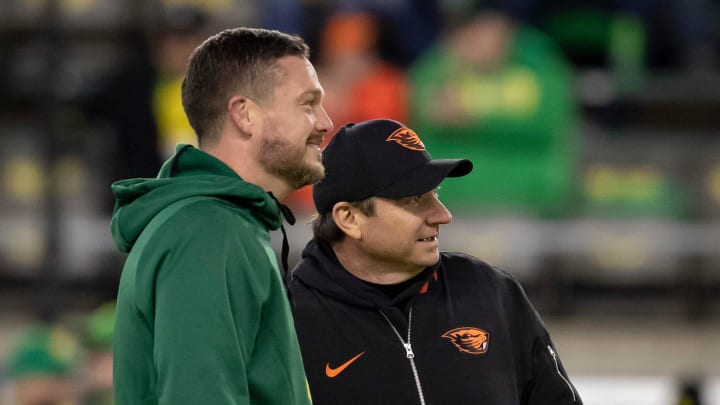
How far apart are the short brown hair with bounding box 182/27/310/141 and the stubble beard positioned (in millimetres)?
87

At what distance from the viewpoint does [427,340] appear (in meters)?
3.46

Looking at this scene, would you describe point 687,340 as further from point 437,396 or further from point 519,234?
point 437,396

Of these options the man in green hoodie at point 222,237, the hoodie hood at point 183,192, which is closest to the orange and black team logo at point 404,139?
the man in green hoodie at point 222,237

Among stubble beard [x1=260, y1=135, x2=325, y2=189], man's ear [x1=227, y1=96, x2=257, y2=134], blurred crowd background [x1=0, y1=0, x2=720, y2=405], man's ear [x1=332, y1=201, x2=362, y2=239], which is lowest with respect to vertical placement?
blurred crowd background [x1=0, y1=0, x2=720, y2=405]

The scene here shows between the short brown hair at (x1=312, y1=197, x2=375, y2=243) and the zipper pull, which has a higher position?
the short brown hair at (x1=312, y1=197, x2=375, y2=243)

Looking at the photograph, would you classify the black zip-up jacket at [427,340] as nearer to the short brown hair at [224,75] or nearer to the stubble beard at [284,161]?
the stubble beard at [284,161]

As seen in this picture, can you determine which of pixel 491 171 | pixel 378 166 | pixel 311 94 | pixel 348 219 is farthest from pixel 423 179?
pixel 491 171

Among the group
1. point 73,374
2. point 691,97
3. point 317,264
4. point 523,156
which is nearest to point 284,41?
point 317,264

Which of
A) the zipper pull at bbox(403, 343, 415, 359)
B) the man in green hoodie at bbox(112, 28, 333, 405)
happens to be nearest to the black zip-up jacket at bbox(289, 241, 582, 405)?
the zipper pull at bbox(403, 343, 415, 359)

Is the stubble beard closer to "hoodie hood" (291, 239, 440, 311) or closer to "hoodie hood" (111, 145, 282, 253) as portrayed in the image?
"hoodie hood" (111, 145, 282, 253)

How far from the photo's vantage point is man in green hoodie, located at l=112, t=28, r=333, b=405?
254 centimetres

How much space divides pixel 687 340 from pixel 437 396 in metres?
5.47

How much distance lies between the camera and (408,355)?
343 centimetres

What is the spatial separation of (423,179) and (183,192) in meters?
0.92
